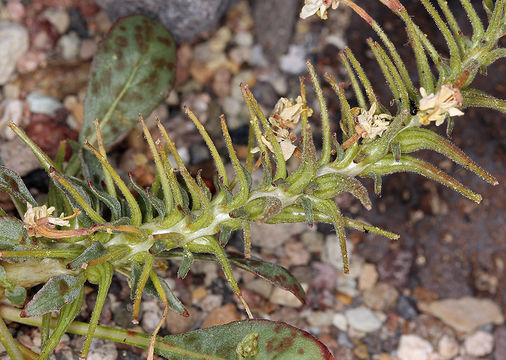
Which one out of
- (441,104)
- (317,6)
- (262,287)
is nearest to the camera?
(441,104)

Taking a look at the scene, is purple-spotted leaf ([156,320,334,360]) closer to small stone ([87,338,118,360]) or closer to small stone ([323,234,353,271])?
small stone ([87,338,118,360])

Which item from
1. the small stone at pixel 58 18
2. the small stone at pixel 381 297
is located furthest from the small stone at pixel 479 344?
the small stone at pixel 58 18

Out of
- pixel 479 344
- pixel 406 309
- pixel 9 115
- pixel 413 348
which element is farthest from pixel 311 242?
pixel 9 115

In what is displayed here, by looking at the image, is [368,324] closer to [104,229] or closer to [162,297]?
[162,297]

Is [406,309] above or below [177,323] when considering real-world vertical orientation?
below

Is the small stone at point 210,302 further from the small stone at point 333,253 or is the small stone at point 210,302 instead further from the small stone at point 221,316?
the small stone at point 333,253

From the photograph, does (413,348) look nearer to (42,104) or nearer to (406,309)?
(406,309)

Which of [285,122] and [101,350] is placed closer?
[285,122]
